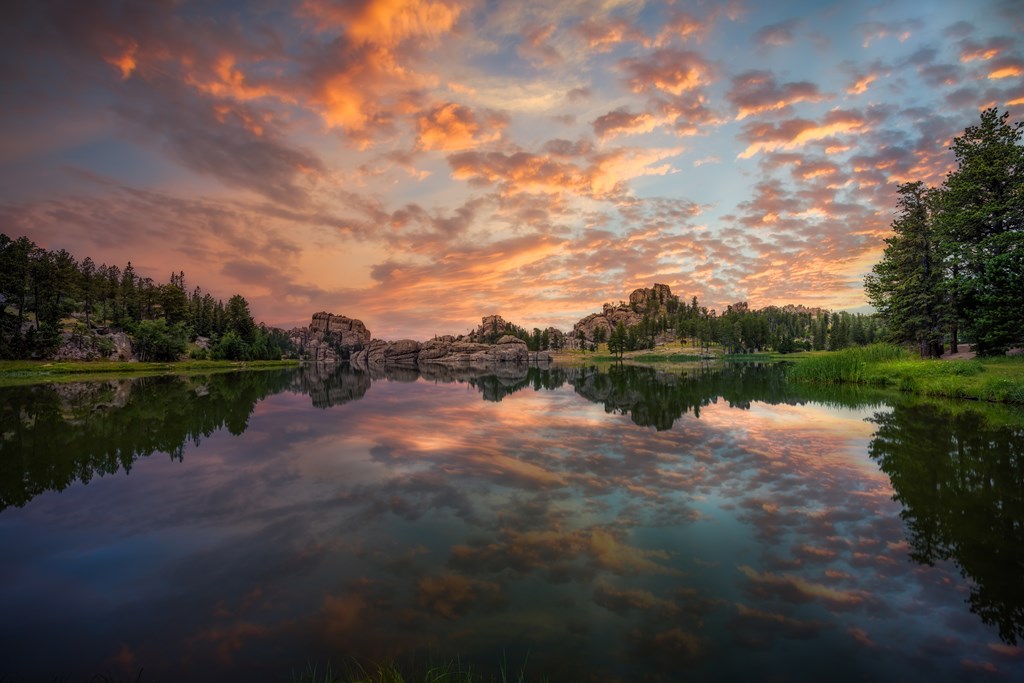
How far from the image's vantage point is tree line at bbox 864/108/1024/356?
35625 mm

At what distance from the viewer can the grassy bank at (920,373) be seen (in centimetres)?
2953

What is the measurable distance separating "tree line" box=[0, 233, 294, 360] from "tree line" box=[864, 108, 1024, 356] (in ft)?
472

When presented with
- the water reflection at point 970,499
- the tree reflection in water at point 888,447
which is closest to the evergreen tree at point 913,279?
the tree reflection in water at point 888,447

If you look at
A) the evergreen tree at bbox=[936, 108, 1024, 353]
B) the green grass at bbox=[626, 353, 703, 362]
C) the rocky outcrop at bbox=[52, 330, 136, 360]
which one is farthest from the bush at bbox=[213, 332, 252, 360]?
the evergreen tree at bbox=[936, 108, 1024, 353]

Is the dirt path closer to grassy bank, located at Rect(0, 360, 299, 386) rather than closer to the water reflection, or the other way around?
the water reflection

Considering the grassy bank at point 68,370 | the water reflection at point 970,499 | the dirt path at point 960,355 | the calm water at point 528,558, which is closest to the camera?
the calm water at point 528,558

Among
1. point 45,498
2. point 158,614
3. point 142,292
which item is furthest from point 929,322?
point 142,292

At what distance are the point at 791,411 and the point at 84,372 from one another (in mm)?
108043

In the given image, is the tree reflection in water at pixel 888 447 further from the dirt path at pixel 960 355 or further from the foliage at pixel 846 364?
the dirt path at pixel 960 355

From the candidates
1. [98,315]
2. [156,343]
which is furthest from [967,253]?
[98,315]

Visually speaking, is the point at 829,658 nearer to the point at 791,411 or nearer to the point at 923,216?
the point at 791,411

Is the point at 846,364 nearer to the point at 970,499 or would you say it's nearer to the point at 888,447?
the point at 888,447

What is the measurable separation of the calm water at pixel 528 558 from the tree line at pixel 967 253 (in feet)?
87.7

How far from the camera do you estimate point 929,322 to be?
4369cm
